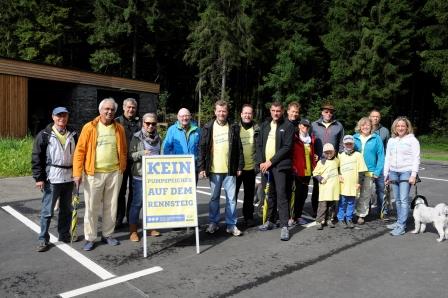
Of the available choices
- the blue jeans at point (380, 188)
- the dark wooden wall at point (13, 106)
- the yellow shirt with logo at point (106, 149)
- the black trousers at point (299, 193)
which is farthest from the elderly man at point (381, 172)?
the dark wooden wall at point (13, 106)

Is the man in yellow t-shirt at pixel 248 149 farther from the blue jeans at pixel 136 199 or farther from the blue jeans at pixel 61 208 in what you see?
the blue jeans at pixel 61 208

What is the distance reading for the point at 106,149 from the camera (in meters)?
5.73

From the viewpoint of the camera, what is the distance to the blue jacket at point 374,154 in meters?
7.32

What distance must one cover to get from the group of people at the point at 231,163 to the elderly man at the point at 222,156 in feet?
0.05

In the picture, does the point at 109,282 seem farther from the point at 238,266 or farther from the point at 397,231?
the point at 397,231

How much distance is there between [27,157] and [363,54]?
94.0ft

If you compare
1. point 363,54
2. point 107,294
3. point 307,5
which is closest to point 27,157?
point 107,294

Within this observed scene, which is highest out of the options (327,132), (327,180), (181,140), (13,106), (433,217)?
(13,106)

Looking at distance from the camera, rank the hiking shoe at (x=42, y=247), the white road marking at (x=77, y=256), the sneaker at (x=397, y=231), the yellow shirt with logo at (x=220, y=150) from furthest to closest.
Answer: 1. the sneaker at (x=397, y=231)
2. the yellow shirt with logo at (x=220, y=150)
3. the hiking shoe at (x=42, y=247)
4. the white road marking at (x=77, y=256)

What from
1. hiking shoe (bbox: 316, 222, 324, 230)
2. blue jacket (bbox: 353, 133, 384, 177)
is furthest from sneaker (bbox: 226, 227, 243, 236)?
blue jacket (bbox: 353, 133, 384, 177)

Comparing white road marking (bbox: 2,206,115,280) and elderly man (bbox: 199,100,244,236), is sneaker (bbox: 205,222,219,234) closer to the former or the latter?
elderly man (bbox: 199,100,244,236)

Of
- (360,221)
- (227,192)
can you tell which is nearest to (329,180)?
(360,221)

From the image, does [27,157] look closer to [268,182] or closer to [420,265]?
[268,182]

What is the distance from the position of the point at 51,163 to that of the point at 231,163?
8.16 feet
